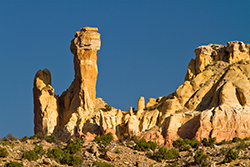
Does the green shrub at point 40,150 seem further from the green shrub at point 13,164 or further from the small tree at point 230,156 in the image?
the small tree at point 230,156

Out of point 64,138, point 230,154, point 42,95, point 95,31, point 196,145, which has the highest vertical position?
point 95,31

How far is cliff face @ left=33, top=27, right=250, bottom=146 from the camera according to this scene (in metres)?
108

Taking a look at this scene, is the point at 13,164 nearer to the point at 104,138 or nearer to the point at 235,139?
the point at 104,138

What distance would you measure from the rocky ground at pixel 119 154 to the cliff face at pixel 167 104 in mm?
8058

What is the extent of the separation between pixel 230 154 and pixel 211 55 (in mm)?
46184

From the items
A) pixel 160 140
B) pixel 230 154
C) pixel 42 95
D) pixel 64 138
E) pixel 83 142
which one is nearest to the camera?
pixel 230 154

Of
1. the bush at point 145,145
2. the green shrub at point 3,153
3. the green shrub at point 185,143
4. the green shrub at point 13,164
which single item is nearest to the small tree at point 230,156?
the green shrub at point 185,143

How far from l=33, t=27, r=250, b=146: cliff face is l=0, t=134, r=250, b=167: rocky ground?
806 cm

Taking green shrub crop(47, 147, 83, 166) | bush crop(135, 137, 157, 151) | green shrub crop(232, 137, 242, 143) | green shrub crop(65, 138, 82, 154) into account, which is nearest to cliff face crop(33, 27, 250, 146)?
green shrub crop(232, 137, 242, 143)

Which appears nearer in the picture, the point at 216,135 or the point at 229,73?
the point at 216,135

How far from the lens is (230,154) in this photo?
85250mm

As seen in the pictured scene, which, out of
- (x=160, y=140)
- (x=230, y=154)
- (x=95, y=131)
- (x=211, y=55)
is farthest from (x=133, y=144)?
(x=211, y=55)

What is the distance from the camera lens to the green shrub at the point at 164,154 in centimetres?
9531

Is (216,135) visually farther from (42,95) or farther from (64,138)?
(42,95)
